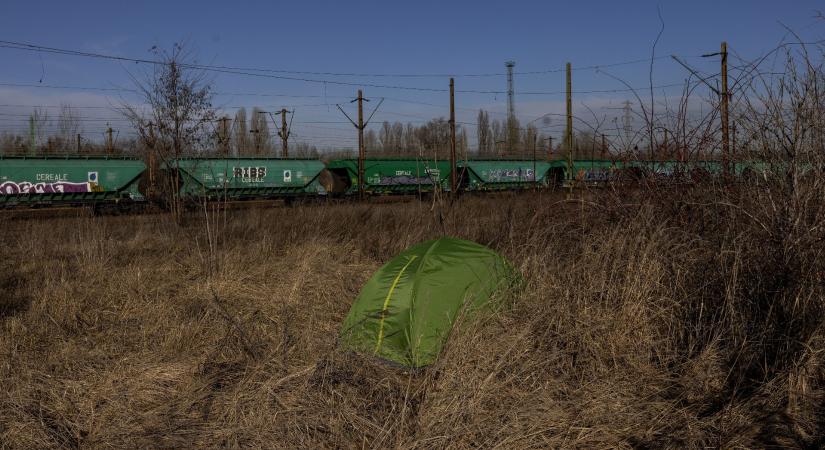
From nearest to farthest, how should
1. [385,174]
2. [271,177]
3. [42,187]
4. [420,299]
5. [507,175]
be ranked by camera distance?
[420,299], [42,187], [271,177], [385,174], [507,175]

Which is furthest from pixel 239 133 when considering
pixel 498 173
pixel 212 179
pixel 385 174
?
pixel 498 173

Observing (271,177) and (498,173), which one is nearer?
(271,177)

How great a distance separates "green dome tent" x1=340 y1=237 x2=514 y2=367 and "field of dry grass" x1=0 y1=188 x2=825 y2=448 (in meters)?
0.27

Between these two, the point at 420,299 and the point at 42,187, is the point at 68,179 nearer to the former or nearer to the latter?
the point at 42,187

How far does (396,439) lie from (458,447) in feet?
1.35

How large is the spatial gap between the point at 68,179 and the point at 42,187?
827 millimetres

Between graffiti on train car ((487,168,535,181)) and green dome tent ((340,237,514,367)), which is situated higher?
graffiti on train car ((487,168,535,181))

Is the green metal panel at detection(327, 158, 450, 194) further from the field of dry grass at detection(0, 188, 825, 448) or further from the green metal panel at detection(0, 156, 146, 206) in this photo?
the field of dry grass at detection(0, 188, 825, 448)

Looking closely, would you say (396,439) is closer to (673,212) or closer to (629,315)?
(629,315)

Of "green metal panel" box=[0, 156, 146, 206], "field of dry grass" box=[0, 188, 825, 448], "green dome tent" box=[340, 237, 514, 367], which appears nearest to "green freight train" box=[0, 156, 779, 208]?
"green metal panel" box=[0, 156, 146, 206]

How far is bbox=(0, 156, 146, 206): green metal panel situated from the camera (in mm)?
20625

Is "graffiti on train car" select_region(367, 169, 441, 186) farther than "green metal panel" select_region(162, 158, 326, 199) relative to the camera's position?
Yes

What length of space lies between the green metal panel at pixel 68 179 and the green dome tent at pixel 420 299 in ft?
61.0

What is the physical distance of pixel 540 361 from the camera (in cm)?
517
